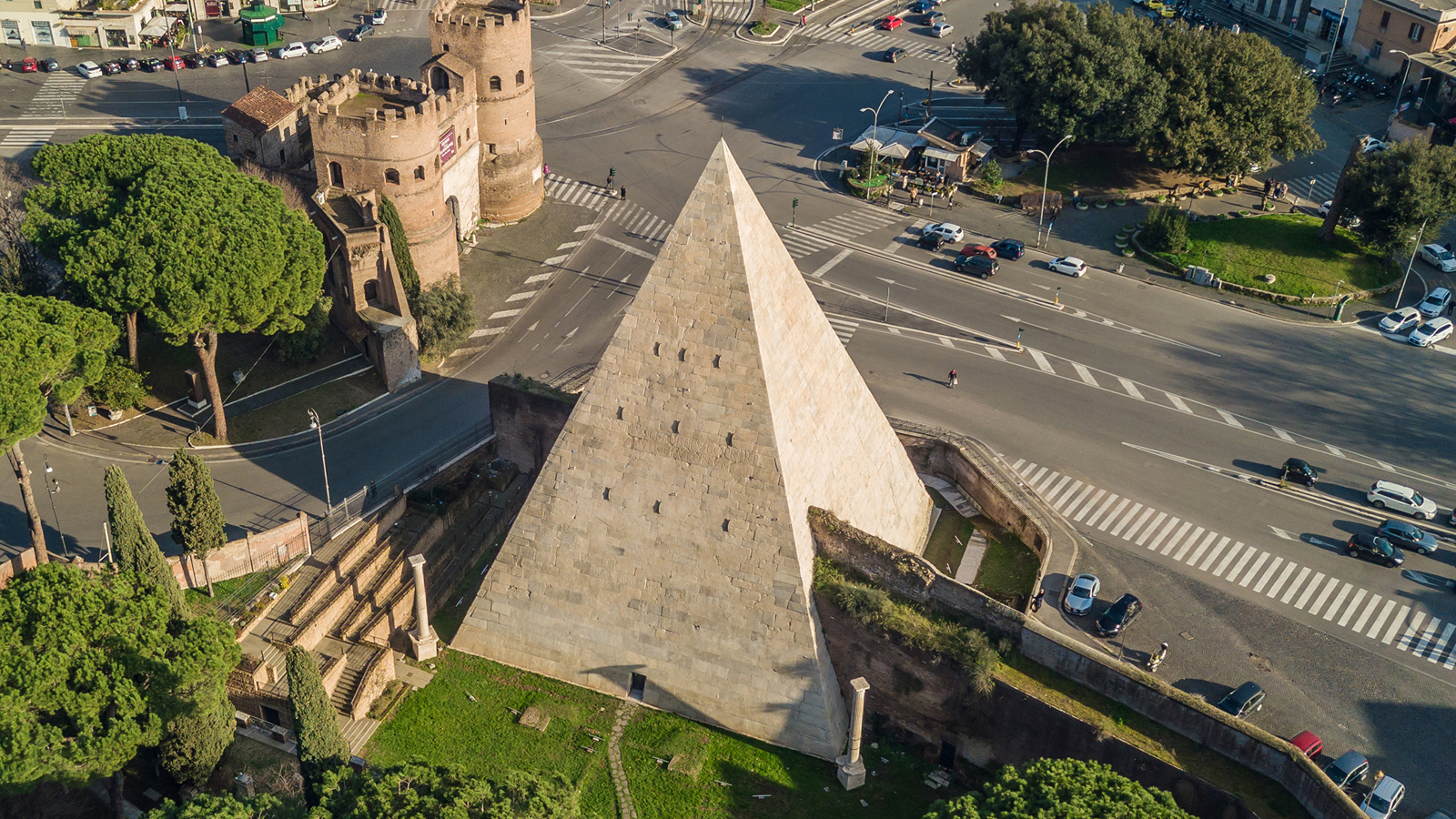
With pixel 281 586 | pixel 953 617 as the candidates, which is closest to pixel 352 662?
pixel 281 586

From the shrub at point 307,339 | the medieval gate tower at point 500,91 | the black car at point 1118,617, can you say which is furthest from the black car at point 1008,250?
the shrub at point 307,339

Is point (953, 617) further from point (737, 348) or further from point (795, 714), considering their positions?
point (737, 348)

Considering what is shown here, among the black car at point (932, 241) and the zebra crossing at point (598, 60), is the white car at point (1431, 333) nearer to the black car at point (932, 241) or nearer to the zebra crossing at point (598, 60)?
the black car at point (932, 241)

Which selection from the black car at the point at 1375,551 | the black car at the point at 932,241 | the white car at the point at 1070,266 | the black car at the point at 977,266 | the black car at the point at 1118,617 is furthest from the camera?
the black car at the point at 932,241


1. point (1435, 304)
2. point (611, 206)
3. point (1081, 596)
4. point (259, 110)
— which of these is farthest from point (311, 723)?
point (1435, 304)

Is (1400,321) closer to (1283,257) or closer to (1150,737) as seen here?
(1283,257)

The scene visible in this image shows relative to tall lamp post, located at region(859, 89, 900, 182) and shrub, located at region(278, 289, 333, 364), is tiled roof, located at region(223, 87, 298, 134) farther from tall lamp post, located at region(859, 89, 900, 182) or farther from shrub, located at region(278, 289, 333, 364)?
tall lamp post, located at region(859, 89, 900, 182)
